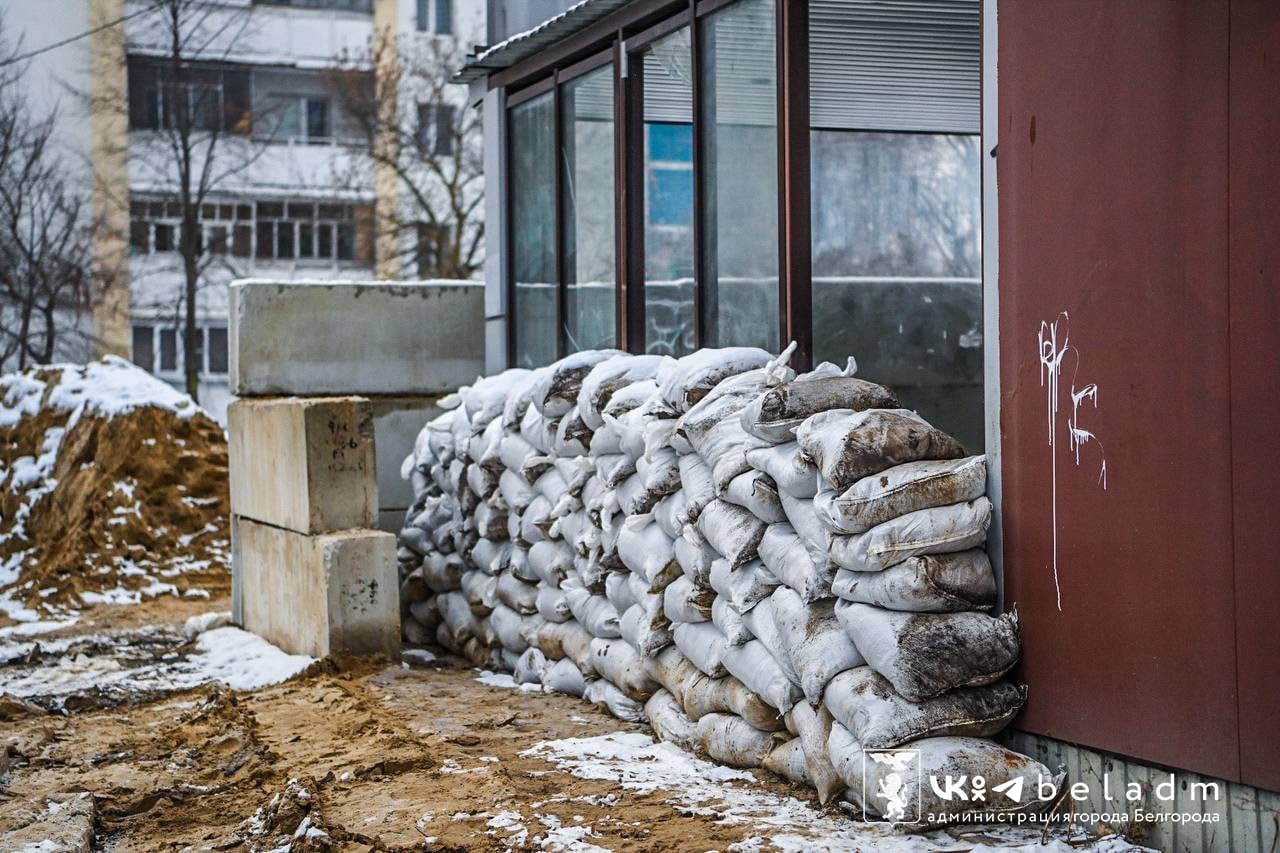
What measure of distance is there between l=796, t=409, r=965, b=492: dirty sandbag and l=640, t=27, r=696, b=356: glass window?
94.8 inches

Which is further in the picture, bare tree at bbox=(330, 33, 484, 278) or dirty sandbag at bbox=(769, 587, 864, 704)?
bare tree at bbox=(330, 33, 484, 278)

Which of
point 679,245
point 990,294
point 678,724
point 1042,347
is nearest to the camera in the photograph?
point 1042,347

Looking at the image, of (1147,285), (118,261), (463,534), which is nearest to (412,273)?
(118,261)

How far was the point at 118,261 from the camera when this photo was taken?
2531cm

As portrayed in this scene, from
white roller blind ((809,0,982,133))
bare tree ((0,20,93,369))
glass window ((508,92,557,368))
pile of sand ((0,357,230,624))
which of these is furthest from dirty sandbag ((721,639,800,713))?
bare tree ((0,20,93,369))

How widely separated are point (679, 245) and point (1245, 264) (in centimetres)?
389

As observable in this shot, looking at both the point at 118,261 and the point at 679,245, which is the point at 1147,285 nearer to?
the point at 679,245

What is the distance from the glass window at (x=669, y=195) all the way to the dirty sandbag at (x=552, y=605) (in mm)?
1350

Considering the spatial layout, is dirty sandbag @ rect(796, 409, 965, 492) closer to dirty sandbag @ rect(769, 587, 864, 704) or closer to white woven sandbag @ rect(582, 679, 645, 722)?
dirty sandbag @ rect(769, 587, 864, 704)

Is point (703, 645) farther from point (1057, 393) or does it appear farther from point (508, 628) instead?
point (508, 628)

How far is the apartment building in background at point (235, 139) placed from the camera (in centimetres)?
2512

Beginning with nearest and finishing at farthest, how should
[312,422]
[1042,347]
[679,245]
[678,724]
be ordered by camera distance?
[1042,347]
[678,724]
[679,245]
[312,422]

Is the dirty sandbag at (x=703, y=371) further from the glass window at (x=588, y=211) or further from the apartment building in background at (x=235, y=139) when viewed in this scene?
the apartment building in background at (x=235, y=139)

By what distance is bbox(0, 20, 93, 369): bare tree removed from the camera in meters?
20.9
